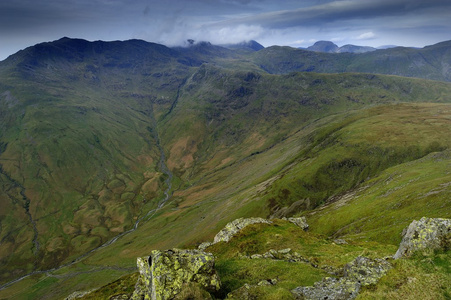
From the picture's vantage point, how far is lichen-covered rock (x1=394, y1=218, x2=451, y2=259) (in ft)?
91.2

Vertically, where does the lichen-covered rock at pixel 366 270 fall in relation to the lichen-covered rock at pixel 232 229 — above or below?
above

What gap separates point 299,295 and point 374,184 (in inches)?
7248

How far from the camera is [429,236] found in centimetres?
2845

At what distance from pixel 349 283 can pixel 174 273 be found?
59.5ft

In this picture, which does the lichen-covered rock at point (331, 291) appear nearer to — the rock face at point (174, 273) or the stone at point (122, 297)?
the rock face at point (174, 273)

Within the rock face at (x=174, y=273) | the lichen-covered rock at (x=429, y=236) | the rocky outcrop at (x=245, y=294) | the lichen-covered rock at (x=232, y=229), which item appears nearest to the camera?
the rocky outcrop at (x=245, y=294)

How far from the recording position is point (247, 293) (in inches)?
1001

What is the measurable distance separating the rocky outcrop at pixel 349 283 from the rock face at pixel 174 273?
9.35m

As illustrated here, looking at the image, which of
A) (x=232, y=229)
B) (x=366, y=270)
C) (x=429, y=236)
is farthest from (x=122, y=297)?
(x=232, y=229)

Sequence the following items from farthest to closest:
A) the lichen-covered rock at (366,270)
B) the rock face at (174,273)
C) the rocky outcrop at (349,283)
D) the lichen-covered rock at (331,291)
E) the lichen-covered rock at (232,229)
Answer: the lichen-covered rock at (232,229) < the rock face at (174,273) < the lichen-covered rock at (366,270) < the rocky outcrop at (349,283) < the lichen-covered rock at (331,291)

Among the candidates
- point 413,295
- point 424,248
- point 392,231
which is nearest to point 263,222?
point 424,248

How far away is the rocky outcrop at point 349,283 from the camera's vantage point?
24020mm

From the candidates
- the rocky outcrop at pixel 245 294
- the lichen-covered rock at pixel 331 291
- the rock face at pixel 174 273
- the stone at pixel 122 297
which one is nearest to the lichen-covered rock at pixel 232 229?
the stone at pixel 122 297

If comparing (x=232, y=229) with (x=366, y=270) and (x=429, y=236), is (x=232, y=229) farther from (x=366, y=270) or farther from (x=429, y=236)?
(x=429, y=236)
